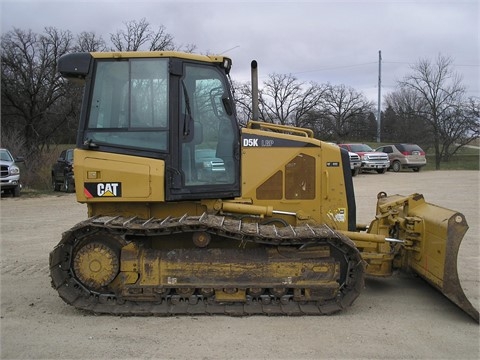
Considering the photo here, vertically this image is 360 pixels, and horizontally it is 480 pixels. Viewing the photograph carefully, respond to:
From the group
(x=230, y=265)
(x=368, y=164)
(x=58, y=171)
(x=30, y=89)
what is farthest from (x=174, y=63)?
(x=30, y=89)

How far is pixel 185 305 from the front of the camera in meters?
5.16

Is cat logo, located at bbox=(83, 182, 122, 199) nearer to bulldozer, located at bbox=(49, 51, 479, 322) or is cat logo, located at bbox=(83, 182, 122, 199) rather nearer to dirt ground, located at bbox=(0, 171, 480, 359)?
bulldozer, located at bbox=(49, 51, 479, 322)

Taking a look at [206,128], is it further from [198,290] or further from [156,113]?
[198,290]

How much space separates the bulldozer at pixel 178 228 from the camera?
5.11 meters

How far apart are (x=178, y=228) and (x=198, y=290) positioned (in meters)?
0.76

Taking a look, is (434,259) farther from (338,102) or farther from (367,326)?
(338,102)

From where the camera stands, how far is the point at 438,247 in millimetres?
5309

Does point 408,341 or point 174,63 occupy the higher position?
point 174,63

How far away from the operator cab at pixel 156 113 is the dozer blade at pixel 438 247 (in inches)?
99.7

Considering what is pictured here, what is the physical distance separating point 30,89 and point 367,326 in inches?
1486

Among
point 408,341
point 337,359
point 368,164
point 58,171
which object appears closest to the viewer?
point 337,359

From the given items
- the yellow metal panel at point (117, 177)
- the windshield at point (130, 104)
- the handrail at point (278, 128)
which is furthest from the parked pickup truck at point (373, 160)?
the yellow metal panel at point (117, 177)

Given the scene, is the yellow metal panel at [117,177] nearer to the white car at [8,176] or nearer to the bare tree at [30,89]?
the white car at [8,176]

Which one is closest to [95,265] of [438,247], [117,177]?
[117,177]
